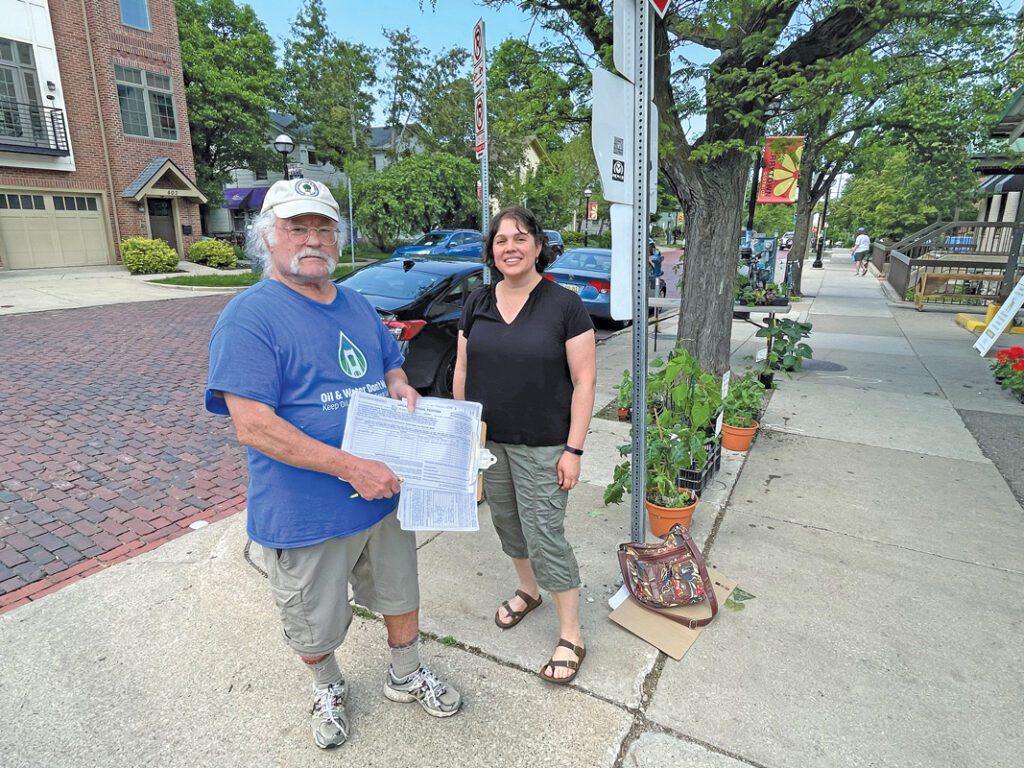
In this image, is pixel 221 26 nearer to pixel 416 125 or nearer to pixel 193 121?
pixel 193 121

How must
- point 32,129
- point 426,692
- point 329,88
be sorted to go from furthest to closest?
point 329,88
point 32,129
point 426,692

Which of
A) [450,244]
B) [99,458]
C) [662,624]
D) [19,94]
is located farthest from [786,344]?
[19,94]

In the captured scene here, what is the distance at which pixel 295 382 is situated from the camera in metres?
1.70

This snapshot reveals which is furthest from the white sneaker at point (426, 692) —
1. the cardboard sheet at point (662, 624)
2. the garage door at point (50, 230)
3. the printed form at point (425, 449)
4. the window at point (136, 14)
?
the window at point (136, 14)

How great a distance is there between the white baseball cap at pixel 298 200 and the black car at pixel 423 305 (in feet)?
10.9

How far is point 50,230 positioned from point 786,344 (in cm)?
2081

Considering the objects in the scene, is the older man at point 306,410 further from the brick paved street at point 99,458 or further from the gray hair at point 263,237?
the brick paved street at point 99,458

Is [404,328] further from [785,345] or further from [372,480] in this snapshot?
[785,345]

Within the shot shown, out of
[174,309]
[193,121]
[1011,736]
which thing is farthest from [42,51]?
[1011,736]

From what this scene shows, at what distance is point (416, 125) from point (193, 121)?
488 inches

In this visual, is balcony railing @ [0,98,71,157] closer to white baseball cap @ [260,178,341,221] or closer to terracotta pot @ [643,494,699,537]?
white baseball cap @ [260,178,341,221]

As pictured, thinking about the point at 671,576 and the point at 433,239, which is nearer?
the point at 671,576

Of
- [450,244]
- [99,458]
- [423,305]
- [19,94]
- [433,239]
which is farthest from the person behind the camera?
[433,239]

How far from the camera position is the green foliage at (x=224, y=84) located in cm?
2320
